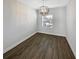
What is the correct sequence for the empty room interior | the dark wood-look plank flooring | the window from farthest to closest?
the window
the empty room interior
the dark wood-look plank flooring

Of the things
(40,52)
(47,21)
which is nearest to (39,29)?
(47,21)

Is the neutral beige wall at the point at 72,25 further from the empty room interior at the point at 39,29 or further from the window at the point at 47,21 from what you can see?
the window at the point at 47,21

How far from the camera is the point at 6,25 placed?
323 centimetres

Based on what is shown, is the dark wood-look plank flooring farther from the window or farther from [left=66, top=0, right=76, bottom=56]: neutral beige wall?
the window

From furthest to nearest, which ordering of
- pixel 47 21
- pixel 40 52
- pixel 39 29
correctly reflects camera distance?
pixel 39 29
pixel 47 21
pixel 40 52

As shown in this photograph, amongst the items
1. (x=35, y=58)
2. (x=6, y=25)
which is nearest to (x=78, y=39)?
(x=35, y=58)

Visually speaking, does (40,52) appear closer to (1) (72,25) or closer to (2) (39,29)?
(1) (72,25)

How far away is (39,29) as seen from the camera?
27.2ft

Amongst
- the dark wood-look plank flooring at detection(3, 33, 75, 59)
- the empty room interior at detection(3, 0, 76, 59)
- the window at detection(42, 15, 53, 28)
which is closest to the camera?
the dark wood-look plank flooring at detection(3, 33, 75, 59)

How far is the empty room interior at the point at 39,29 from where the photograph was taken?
10.1 feet

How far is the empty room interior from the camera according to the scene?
3.09 m

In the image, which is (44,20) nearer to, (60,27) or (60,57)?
(60,27)

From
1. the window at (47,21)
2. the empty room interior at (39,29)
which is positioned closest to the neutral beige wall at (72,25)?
the empty room interior at (39,29)

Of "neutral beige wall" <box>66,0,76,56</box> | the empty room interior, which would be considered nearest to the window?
the empty room interior
